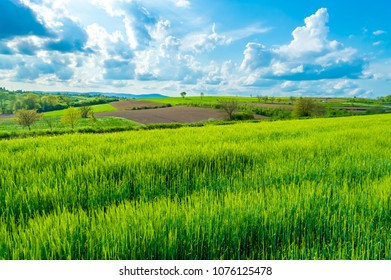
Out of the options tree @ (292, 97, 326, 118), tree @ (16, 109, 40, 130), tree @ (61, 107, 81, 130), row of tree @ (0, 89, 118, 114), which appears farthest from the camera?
row of tree @ (0, 89, 118, 114)

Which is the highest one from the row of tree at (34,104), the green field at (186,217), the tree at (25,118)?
the row of tree at (34,104)

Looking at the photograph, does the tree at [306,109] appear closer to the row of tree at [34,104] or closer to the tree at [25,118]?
the tree at [25,118]

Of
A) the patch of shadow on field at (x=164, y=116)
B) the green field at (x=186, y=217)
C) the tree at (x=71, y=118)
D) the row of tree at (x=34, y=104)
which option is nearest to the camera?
the green field at (x=186, y=217)

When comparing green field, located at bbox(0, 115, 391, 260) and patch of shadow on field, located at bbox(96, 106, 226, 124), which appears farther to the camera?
patch of shadow on field, located at bbox(96, 106, 226, 124)

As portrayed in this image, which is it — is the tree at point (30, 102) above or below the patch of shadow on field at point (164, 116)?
above

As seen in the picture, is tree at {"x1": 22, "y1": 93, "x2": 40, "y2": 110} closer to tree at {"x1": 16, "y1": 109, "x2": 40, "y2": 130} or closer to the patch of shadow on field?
the patch of shadow on field

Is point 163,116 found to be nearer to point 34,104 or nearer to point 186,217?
point 34,104

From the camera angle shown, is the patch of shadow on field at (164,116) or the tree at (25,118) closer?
the tree at (25,118)

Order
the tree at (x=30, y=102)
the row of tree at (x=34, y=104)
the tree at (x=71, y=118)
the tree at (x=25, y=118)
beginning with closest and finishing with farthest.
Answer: the tree at (x=71, y=118)
the tree at (x=25, y=118)
the tree at (x=30, y=102)
the row of tree at (x=34, y=104)

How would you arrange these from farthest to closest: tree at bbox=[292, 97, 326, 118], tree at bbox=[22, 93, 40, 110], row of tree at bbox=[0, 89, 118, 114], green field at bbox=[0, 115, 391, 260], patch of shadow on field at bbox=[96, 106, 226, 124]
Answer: row of tree at bbox=[0, 89, 118, 114] → tree at bbox=[22, 93, 40, 110] → tree at bbox=[292, 97, 326, 118] → patch of shadow on field at bbox=[96, 106, 226, 124] → green field at bbox=[0, 115, 391, 260]

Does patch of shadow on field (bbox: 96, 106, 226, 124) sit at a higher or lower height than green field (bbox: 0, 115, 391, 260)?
lower

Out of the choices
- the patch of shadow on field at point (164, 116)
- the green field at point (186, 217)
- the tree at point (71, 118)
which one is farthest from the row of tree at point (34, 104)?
the green field at point (186, 217)

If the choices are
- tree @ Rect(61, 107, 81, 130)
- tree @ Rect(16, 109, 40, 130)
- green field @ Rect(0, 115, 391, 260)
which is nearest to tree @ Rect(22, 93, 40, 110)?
tree @ Rect(16, 109, 40, 130)

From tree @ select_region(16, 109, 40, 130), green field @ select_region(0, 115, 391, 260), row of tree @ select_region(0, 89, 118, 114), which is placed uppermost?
row of tree @ select_region(0, 89, 118, 114)
